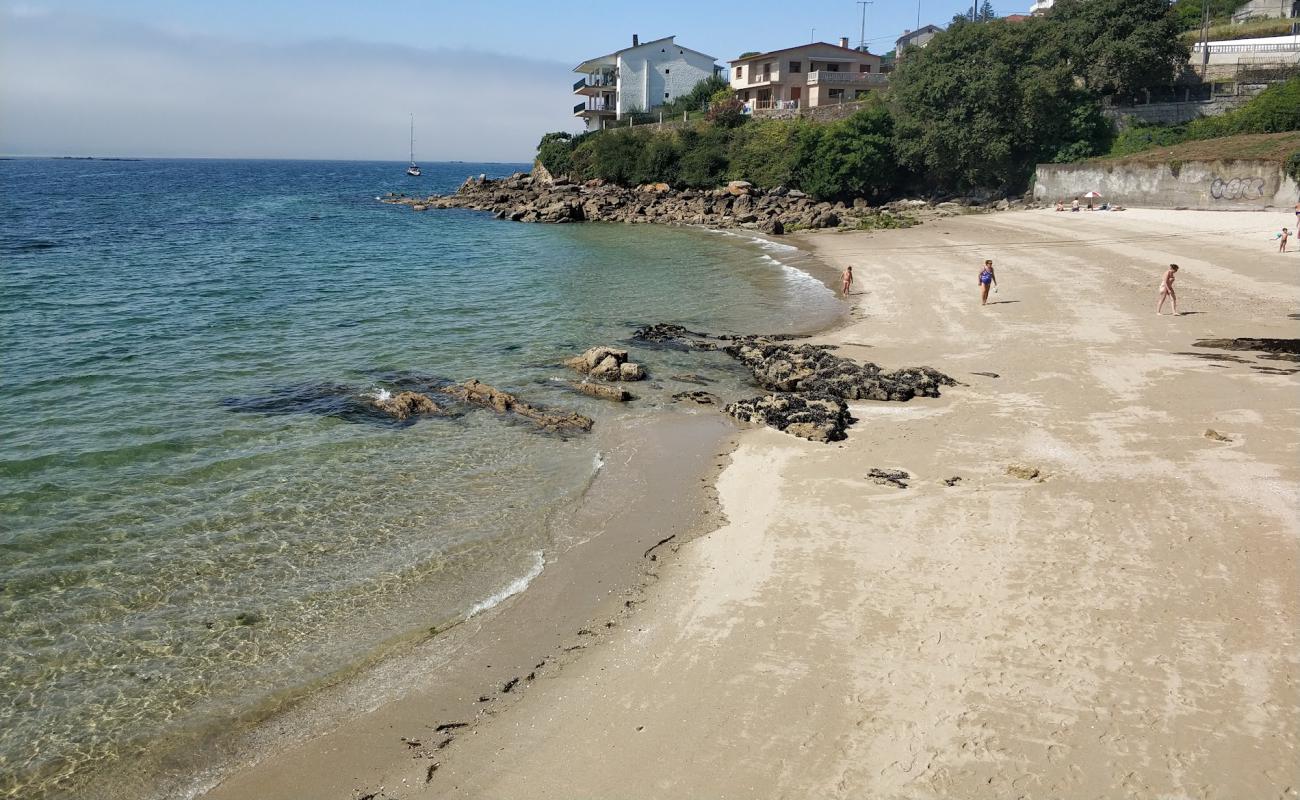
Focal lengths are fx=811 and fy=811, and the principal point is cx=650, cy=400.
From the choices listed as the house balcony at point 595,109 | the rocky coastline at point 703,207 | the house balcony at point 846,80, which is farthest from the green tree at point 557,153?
the house balcony at point 846,80

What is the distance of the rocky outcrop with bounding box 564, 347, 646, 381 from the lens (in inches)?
792

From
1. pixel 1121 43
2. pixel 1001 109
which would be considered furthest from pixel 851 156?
pixel 1121 43

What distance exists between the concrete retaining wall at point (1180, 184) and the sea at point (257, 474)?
23170 mm

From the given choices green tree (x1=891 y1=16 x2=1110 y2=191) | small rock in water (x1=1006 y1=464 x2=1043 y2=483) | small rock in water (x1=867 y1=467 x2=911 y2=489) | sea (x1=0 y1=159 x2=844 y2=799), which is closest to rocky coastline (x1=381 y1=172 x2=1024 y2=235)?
green tree (x1=891 y1=16 x2=1110 y2=191)

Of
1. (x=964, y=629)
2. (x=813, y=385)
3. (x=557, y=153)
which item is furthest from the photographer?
(x=557, y=153)

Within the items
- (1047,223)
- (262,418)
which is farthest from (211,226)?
(1047,223)

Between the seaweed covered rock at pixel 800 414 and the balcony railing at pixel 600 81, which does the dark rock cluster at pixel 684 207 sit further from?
the seaweed covered rock at pixel 800 414

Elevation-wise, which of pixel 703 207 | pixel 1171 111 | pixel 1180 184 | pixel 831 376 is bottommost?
pixel 831 376

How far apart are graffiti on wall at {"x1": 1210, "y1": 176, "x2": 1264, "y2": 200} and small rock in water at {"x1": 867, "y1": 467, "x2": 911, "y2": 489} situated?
3811 cm

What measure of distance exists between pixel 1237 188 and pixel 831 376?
3427 cm

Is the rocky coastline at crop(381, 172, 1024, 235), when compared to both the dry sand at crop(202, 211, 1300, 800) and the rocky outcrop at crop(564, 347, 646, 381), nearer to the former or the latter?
the rocky outcrop at crop(564, 347, 646, 381)

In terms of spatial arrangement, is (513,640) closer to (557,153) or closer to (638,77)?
(557,153)

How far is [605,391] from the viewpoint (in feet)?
61.8

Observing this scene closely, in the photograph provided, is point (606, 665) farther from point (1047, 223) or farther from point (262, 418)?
point (1047, 223)
